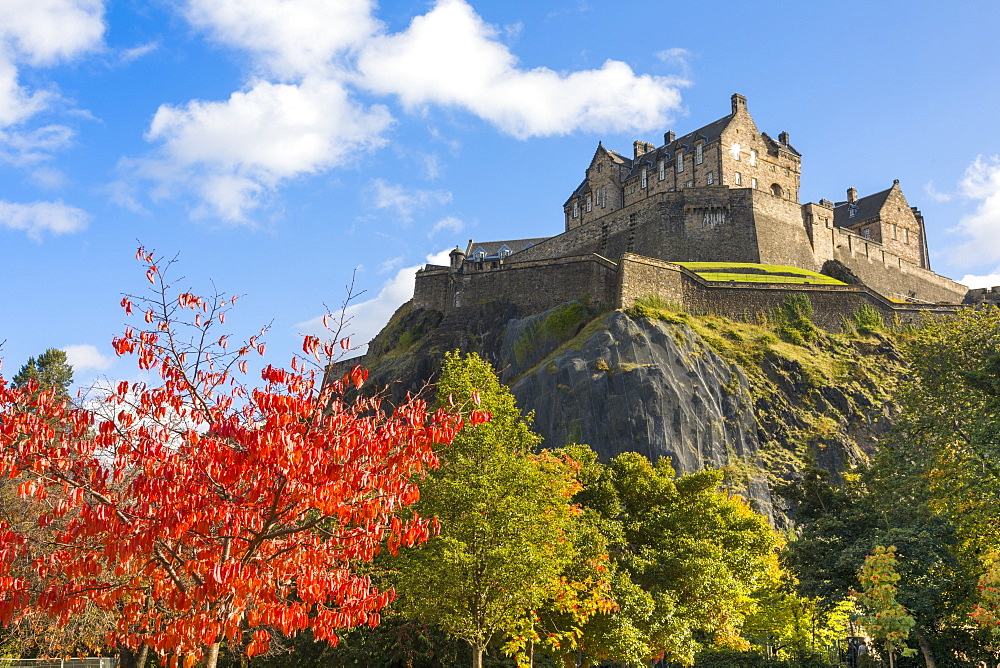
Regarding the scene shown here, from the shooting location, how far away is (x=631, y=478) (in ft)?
97.1

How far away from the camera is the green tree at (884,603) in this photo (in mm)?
20875

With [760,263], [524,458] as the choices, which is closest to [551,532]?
[524,458]

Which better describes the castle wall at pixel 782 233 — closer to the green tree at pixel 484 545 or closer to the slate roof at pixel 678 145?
the slate roof at pixel 678 145

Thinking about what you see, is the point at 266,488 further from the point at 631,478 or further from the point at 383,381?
the point at 383,381

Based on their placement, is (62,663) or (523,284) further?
(523,284)

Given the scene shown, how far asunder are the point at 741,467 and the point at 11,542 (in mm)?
40331

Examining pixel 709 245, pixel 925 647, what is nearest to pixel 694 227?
pixel 709 245

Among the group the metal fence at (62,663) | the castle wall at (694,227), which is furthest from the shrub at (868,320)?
the metal fence at (62,663)

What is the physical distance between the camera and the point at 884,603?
69.5 feet

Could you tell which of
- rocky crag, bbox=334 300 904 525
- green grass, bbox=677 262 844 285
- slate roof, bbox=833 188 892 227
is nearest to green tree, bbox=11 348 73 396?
rocky crag, bbox=334 300 904 525

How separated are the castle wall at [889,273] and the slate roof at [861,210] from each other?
7731mm

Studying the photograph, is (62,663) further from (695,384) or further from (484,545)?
(695,384)

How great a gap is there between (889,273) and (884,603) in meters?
61.0

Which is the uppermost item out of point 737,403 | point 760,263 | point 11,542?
point 760,263
